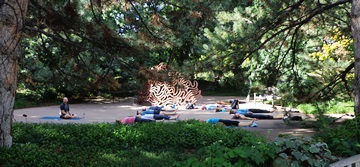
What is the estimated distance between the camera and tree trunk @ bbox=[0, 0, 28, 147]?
17.0 feet

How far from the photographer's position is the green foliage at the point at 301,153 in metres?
3.39

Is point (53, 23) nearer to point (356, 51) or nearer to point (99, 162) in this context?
point (99, 162)

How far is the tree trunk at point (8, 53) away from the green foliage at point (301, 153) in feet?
13.1

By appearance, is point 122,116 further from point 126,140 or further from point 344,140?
point 344,140

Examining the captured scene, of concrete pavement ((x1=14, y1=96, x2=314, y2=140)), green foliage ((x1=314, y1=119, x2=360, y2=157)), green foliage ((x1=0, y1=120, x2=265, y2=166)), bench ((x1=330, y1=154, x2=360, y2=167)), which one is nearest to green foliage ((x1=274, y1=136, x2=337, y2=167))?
bench ((x1=330, y1=154, x2=360, y2=167))

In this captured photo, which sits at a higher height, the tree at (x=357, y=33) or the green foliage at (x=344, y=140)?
the tree at (x=357, y=33)

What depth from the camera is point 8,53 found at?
5191 millimetres

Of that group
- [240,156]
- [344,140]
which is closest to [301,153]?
[240,156]

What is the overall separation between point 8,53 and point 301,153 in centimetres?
431

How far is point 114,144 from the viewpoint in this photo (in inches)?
273

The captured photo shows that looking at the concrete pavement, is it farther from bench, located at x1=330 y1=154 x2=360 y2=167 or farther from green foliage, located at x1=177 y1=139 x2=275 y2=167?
bench, located at x1=330 y1=154 x2=360 y2=167

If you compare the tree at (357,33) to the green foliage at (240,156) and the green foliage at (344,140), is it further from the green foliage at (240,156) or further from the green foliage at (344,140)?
the green foliage at (240,156)

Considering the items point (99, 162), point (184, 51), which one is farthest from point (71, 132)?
point (184, 51)

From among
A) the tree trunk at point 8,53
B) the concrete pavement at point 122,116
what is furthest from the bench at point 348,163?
the concrete pavement at point 122,116
